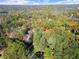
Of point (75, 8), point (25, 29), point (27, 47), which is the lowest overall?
point (27, 47)

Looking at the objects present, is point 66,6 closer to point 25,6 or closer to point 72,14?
point 72,14

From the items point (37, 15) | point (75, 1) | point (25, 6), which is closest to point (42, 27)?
point (37, 15)

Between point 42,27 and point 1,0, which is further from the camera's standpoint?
point 1,0

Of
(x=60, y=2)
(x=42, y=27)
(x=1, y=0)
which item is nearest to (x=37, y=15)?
(x=42, y=27)

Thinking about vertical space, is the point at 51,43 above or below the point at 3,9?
below

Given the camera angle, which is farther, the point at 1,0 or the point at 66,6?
the point at 1,0

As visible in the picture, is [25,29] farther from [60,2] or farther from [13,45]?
[60,2]
